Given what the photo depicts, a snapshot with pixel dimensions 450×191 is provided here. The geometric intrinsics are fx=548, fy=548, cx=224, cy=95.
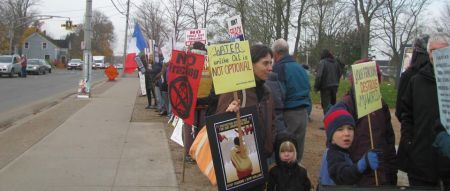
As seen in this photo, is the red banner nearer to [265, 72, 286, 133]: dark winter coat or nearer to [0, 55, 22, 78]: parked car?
[265, 72, 286, 133]: dark winter coat

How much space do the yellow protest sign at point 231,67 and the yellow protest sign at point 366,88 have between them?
34.0 inches

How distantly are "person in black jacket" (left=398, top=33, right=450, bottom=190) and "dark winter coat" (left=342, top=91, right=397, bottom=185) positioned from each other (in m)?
0.27

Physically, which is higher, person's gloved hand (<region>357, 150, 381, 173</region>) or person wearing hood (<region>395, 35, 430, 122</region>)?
person wearing hood (<region>395, 35, 430, 122</region>)

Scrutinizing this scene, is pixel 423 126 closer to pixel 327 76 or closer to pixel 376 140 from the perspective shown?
pixel 376 140

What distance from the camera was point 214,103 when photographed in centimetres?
Answer: 643

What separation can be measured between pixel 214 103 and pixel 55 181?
2096 millimetres

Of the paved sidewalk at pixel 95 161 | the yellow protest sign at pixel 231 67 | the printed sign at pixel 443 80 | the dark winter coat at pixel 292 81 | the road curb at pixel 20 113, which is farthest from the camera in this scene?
the road curb at pixel 20 113

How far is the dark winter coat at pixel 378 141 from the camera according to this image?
4297 millimetres

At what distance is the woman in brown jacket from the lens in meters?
4.61

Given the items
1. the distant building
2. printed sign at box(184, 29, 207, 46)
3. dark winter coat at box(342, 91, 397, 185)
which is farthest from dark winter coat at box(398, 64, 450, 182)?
the distant building

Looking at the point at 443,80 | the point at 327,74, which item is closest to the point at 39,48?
the point at 327,74

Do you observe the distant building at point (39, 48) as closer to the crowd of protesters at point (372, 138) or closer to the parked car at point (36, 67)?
the parked car at point (36, 67)

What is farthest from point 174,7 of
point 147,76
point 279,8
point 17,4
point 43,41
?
point 43,41

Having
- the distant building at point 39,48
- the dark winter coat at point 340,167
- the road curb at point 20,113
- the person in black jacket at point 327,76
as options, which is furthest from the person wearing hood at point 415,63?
the distant building at point 39,48
